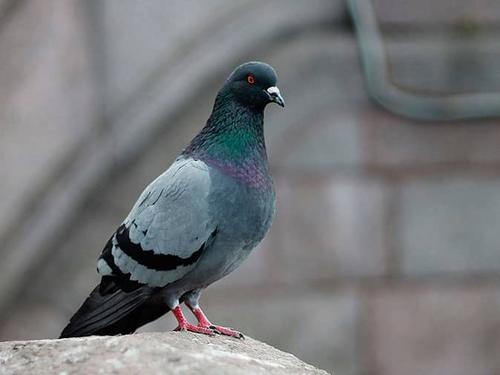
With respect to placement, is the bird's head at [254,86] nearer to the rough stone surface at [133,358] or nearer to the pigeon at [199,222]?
the pigeon at [199,222]

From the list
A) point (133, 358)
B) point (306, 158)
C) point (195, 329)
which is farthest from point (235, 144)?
point (306, 158)

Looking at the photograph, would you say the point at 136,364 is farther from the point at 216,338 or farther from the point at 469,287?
the point at 469,287

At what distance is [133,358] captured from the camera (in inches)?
148

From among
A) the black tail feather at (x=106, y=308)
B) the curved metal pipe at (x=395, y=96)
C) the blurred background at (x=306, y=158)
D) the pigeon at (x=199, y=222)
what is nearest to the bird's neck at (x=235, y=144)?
the pigeon at (x=199, y=222)

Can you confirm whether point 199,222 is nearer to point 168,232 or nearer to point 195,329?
point 168,232

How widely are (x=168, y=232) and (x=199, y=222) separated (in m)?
0.13

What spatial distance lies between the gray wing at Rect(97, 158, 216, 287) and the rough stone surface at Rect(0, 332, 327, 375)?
1.61 feet

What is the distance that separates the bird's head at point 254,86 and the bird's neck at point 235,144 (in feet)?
→ 0.13

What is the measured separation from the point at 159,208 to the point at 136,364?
1037 mm

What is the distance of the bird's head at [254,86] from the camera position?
15.6 ft

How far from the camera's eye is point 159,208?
4.66 metres

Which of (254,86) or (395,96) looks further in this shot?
(395,96)

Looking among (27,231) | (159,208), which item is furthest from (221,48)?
(159,208)

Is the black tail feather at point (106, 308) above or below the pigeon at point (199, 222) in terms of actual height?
below
